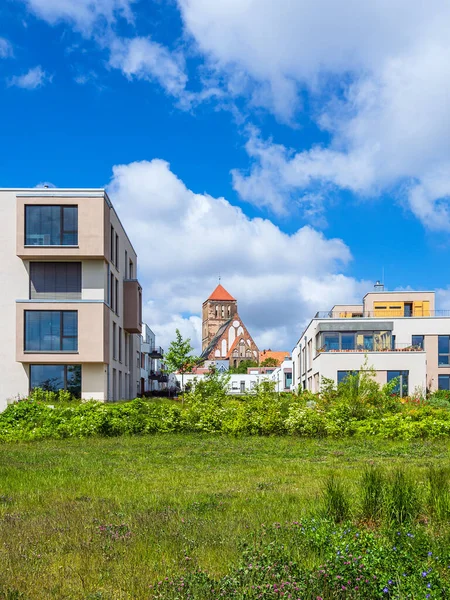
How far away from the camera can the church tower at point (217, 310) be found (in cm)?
16512

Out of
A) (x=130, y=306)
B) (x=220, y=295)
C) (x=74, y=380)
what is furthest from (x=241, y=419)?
(x=220, y=295)

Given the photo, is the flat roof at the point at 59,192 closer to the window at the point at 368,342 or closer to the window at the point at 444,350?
the window at the point at 368,342

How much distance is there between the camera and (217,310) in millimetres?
167125

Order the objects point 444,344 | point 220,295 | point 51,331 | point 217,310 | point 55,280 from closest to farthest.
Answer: point 51,331
point 55,280
point 444,344
point 217,310
point 220,295

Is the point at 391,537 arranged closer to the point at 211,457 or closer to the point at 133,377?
the point at 211,457

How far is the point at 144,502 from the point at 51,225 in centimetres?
2707

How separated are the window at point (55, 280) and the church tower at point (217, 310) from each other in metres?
130

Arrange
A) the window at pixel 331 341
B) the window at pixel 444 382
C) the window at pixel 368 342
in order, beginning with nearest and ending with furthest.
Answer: the window at pixel 368 342
the window at pixel 331 341
the window at pixel 444 382

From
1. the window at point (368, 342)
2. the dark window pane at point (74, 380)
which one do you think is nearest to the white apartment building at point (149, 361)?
the window at point (368, 342)

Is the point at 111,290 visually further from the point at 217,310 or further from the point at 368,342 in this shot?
the point at 217,310

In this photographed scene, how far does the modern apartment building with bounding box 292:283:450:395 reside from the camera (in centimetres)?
3781

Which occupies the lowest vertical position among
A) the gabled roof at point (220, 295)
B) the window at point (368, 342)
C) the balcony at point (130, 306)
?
the window at point (368, 342)

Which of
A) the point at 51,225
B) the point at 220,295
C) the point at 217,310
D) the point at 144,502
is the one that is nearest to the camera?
the point at 144,502

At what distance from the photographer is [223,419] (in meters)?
18.6
